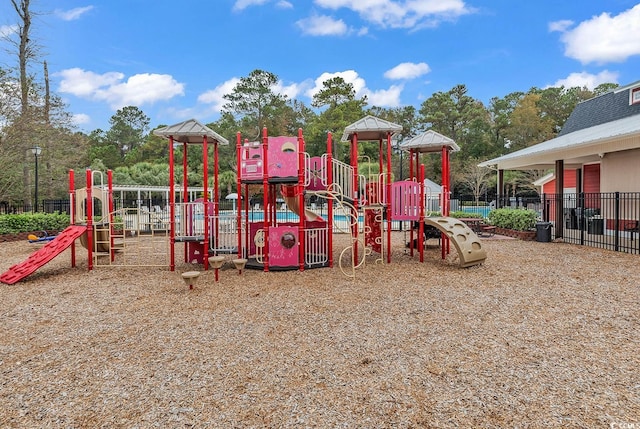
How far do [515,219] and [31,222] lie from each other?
20100 mm

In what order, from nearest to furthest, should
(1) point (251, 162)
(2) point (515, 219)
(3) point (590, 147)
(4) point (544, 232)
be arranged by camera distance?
(1) point (251, 162)
(3) point (590, 147)
(4) point (544, 232)
(2) point (515, 219)

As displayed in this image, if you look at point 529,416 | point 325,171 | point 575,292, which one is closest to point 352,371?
point 529,416

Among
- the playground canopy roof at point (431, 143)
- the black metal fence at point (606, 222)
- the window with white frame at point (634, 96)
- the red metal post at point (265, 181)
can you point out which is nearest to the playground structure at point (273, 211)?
the red metal post at point (265, 181)

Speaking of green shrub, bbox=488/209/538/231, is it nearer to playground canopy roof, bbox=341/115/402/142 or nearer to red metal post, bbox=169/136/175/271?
playground canopy roof, bbox=341/115/402/142

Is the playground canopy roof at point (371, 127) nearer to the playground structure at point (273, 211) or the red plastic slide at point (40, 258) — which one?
the playground structure at point (273, 211)

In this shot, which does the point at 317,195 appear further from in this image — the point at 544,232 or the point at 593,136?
the point at 593,136

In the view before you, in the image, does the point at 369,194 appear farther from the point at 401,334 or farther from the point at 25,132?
the point at 25,132

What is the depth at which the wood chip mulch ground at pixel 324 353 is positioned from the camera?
283cm

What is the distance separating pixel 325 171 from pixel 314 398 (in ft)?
20.1

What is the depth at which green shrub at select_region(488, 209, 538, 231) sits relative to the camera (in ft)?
46.1

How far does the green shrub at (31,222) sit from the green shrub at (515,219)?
19072 mm

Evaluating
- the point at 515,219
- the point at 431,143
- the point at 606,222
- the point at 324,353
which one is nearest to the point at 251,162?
the point at 431,143

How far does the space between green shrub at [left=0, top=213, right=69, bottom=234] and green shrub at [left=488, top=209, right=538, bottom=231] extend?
19.1 metres

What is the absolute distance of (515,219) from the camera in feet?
47.5
